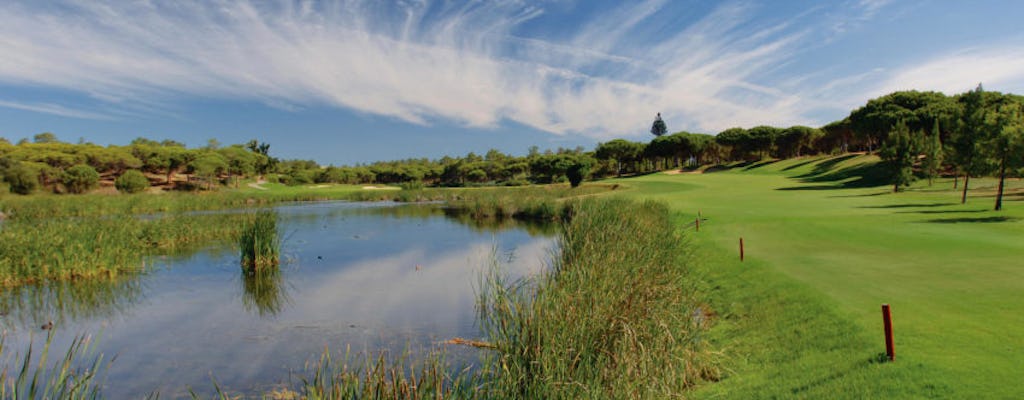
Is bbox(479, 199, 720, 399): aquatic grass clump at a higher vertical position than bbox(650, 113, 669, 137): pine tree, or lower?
lower

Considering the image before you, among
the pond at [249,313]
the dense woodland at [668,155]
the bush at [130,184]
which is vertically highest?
the dense woodland at [668,155]

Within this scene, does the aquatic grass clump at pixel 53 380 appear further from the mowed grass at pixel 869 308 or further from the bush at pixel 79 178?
the bush at pixel 79 178

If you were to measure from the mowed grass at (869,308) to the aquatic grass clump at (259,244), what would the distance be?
13495mm

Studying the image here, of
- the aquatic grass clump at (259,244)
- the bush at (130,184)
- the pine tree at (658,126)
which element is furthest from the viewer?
the pine tree at (658,126)

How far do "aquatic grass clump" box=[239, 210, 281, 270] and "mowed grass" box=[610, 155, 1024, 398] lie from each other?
13.5 meters

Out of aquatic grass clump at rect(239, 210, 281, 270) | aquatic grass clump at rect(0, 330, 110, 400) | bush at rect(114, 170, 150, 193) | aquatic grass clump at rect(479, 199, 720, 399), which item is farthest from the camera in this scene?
bush at rect(114, 170, 150, 193)

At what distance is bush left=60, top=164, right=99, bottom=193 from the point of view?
185 ft

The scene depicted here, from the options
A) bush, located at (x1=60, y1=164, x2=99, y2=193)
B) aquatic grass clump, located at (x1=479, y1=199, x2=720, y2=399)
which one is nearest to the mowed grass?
aquatic grass clump, located at (x1=479, y1=199, x2=720, y2=399)

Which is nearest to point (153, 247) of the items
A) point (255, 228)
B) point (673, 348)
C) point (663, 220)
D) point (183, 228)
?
point (183, 228)

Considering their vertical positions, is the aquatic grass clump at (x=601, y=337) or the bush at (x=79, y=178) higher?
the bush at (x=79, y=178)

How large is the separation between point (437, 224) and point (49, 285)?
19198 mm

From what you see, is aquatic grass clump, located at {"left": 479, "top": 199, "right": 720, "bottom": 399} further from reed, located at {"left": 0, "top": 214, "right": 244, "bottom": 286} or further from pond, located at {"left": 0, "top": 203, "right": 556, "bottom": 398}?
reed, located at {"left": 0, "top": 214, "right": 244, "bottom": 286}

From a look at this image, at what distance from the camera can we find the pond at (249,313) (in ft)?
27.4

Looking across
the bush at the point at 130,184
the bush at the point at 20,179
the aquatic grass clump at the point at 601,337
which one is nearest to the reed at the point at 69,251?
the aquatic grass clump at the point at 601,337
